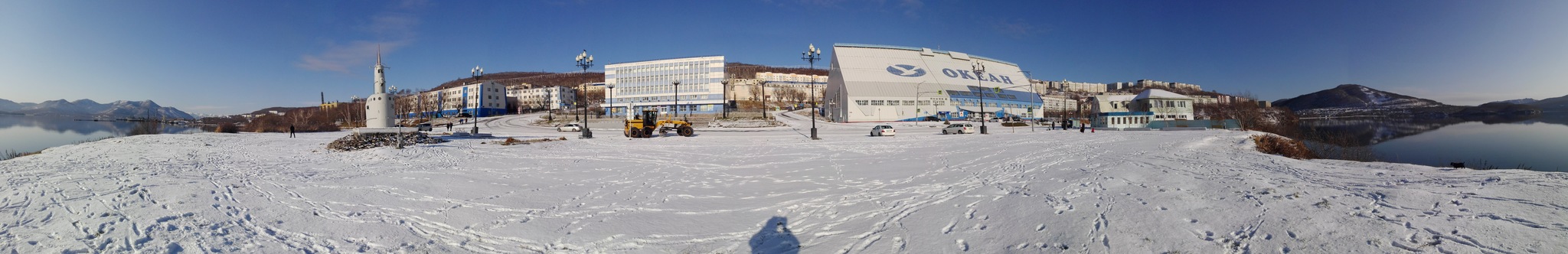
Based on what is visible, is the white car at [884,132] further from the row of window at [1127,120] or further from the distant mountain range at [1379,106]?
the distant mountain range at [1379,106]

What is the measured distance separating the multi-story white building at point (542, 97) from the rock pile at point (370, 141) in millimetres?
105231

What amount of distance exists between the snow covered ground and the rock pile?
4676mm

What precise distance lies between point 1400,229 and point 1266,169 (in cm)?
640

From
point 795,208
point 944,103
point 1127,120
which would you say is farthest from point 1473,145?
point 944,103

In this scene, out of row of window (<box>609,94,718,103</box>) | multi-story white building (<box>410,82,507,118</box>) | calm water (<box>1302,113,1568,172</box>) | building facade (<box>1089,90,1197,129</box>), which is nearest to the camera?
calm water (<box>1302,113,1568,172</box>)

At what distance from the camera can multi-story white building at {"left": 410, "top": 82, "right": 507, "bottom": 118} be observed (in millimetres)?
93375

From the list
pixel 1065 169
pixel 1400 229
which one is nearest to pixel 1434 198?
pixel 1400 229

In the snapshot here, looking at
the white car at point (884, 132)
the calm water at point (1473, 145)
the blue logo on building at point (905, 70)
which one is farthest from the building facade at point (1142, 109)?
the blue logo on building at point (905, 70)

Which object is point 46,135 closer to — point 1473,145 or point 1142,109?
point 1473,145

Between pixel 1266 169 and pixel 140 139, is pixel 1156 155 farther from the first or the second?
pixel 140 139

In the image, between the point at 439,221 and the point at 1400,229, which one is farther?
the point at 439,221

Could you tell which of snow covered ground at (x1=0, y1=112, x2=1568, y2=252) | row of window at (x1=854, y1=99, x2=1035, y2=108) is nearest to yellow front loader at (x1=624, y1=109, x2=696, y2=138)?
snow covered ground at (x1=0, y1=112, x2=1568, y2=252)

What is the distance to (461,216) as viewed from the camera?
Result: 7.42 m

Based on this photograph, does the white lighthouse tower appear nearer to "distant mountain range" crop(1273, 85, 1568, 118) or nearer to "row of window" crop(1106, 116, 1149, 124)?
"row of window" crop(1106, 116, 1149, 124)
